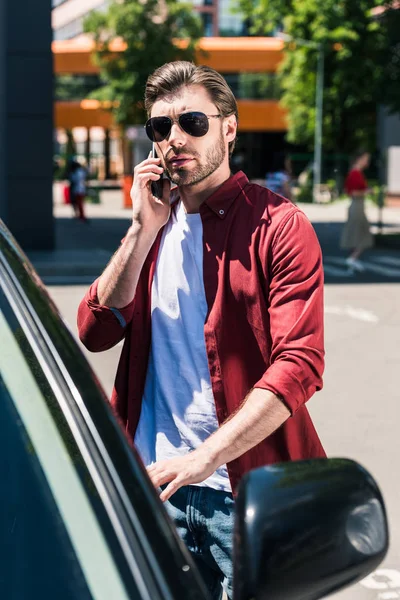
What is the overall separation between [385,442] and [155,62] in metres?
43.9

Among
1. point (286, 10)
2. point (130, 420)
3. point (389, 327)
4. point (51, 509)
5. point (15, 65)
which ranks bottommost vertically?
point (389, 327)

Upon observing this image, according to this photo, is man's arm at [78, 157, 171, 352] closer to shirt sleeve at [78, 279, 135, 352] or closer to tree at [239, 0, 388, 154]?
shirt sleeve at [78, 279, 135, 352]

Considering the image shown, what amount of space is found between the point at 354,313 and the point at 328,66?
3576cm

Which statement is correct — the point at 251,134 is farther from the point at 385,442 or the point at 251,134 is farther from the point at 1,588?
the point at 1,588

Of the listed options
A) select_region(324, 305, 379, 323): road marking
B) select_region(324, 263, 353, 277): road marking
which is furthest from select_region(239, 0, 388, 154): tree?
select_region(324, 305, 379, 323): road marking

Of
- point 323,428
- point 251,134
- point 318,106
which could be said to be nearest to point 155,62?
point 318,106

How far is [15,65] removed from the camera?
1806cm

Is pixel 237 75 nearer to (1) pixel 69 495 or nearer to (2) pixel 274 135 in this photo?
(2) pixel 274 135

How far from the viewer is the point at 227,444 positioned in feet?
7.49

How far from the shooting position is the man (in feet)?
8.09

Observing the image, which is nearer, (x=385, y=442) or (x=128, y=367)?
(x=128, y=367)

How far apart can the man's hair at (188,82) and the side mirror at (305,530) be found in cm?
Answer: 119

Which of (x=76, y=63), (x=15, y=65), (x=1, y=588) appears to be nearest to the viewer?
(x=1, y=588)

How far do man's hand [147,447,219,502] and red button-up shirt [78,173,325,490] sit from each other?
7.7 inches
